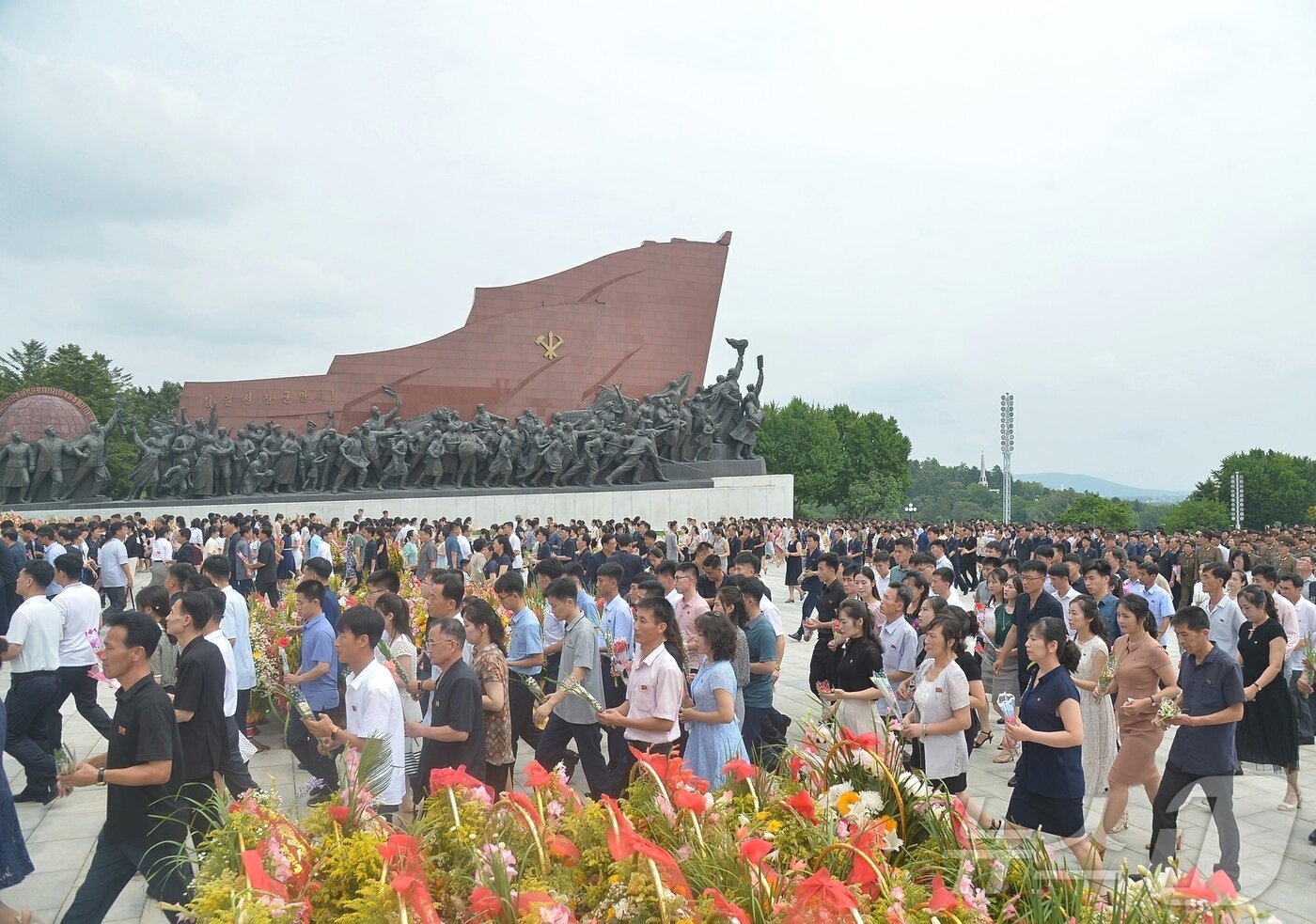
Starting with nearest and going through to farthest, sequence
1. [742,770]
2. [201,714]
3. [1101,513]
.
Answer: [742,770] → [201,714] → [1101,513]

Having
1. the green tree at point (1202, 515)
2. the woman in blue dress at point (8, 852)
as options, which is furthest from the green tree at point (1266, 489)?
the woman in blue dress at point (8, 852)

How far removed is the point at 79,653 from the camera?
17.4 feet

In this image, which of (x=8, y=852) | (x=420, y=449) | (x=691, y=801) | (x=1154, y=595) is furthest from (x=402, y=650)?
(x=420, y=449)

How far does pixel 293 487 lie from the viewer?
21.7m

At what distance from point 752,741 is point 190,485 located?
19.8 metres

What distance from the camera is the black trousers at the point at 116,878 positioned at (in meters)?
2.84

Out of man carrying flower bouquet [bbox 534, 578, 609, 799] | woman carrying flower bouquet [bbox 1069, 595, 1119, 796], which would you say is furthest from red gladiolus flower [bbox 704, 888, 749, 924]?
woman carrying flower bouquet [bbox 1069, 595, 1119, 796]

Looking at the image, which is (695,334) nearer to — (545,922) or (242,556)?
(242,556)

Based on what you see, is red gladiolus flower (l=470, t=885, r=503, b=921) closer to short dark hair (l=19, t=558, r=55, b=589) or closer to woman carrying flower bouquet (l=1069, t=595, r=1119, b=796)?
woman carrying flower bouquet (l=1069, t=595, r=1119, b=796)

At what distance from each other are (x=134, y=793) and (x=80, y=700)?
3076mm

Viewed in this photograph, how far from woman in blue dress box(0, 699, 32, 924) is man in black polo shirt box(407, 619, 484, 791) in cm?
134

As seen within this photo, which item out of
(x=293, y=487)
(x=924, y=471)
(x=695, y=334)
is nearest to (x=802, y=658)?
(x=293, y=487)

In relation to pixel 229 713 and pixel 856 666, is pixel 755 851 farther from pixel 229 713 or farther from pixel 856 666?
pixel 229 713

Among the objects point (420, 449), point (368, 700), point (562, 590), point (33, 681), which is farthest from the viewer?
point (420, 449)
